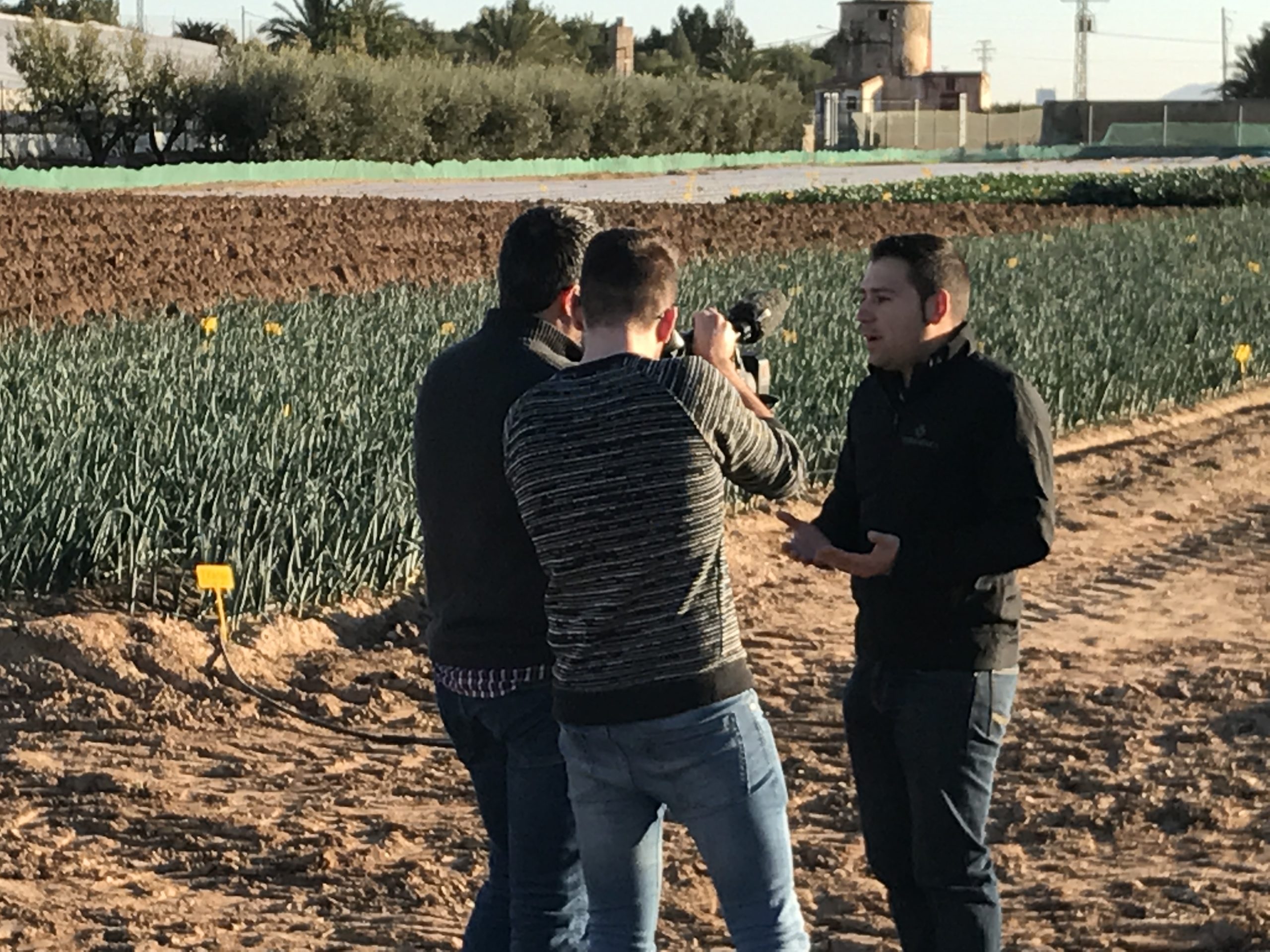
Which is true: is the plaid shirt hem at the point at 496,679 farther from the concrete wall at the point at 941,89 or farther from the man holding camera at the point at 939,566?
the concrete wall at the point at 941,89

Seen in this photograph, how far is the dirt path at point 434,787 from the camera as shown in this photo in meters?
4.25

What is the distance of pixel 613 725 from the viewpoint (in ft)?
9.54

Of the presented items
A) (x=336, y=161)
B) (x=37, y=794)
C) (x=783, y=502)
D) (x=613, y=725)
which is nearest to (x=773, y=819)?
(x=613, y=725)

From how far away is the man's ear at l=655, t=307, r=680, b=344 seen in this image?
2924 mm

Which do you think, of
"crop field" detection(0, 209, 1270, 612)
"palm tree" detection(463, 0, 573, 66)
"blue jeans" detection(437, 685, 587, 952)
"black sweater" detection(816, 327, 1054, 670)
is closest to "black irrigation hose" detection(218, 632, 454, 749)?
"crop field" detection(0, 209, 1270, 612)

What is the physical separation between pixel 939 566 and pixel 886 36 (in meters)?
84.4

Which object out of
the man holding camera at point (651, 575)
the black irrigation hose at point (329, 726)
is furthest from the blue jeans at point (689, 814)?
the black irrigation hose at point (329, 726)

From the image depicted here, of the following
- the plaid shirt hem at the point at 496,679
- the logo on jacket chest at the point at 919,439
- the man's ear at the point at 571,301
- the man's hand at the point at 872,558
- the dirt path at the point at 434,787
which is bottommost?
the dirt path at the point at 434,787

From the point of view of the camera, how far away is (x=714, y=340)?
3045mm

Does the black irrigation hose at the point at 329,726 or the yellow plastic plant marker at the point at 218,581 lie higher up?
the yellow plastic plant marker at the point at 218,581

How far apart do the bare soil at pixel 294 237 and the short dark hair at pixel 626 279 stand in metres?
10.3

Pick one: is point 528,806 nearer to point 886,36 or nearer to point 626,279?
point 626,279

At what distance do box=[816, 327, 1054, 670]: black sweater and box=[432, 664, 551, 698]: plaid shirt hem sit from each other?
584mm

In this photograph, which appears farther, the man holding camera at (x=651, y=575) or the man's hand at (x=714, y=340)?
the man's hand at (x=714, y=340)
